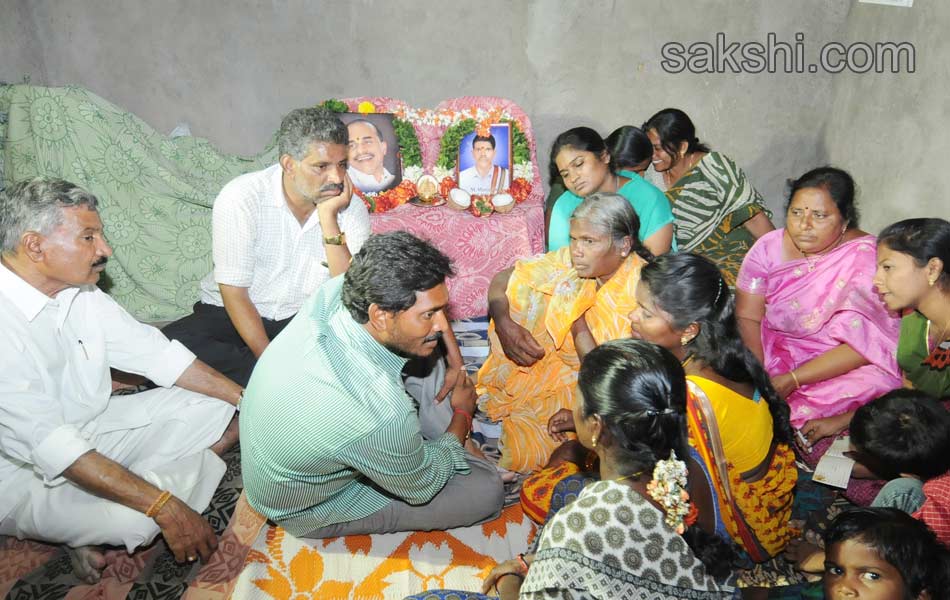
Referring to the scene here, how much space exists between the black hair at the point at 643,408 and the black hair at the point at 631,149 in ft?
9.39

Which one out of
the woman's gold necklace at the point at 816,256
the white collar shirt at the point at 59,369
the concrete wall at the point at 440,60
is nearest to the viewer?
the white collar shirt at the point at 59,369

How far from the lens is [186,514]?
7.77 ft

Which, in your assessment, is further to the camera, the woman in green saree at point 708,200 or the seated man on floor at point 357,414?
the woman in green saree at point 708,200

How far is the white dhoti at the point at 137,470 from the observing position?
2.37 meters

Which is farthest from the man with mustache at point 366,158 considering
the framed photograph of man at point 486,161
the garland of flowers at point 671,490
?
the garland of flowers at point 671,490

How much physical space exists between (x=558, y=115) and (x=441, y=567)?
13.6ft

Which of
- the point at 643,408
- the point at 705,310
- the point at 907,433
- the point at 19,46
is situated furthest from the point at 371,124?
the point at 907,433

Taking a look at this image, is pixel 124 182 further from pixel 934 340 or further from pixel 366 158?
pixel 934 340

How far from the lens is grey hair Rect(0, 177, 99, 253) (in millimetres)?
2393

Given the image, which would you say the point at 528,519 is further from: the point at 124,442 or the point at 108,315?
the point at 108,315

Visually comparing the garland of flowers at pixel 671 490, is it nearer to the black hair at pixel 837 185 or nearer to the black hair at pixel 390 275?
the black hair at pixel 390 275

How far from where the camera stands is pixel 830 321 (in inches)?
128

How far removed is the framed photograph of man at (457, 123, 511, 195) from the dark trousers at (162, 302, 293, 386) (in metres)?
2.08

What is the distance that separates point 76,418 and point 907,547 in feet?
9.84
